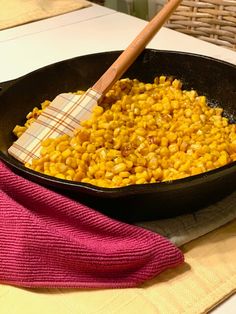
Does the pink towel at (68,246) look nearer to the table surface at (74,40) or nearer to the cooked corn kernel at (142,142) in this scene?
the cooked corn kernel at (142,142)

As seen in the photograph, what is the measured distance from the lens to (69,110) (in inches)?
39.2

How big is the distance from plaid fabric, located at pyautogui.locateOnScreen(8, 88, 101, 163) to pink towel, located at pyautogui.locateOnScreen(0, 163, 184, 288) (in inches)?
7.1

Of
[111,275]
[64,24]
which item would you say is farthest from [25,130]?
[64,24]

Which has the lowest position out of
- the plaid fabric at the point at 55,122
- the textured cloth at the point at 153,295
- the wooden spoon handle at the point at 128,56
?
the textured cloth at the point at 153,295

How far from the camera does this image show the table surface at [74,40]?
1443 mm

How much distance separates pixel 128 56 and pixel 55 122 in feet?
0.72

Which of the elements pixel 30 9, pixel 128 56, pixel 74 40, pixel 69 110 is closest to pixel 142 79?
pixel 128 56

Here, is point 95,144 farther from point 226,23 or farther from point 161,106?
point 226,23

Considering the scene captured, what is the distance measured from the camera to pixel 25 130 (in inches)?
39.6

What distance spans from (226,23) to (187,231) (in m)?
1.09

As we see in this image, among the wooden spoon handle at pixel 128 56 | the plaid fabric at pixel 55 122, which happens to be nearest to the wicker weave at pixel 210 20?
the wooden spoon handle at pixel 128 56

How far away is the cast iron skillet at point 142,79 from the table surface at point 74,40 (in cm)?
29

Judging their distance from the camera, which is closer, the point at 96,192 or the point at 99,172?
the point at 96,192

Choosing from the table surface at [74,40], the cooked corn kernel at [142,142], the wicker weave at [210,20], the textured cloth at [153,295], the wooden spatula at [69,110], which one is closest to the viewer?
the textured cloth at [153,295]
